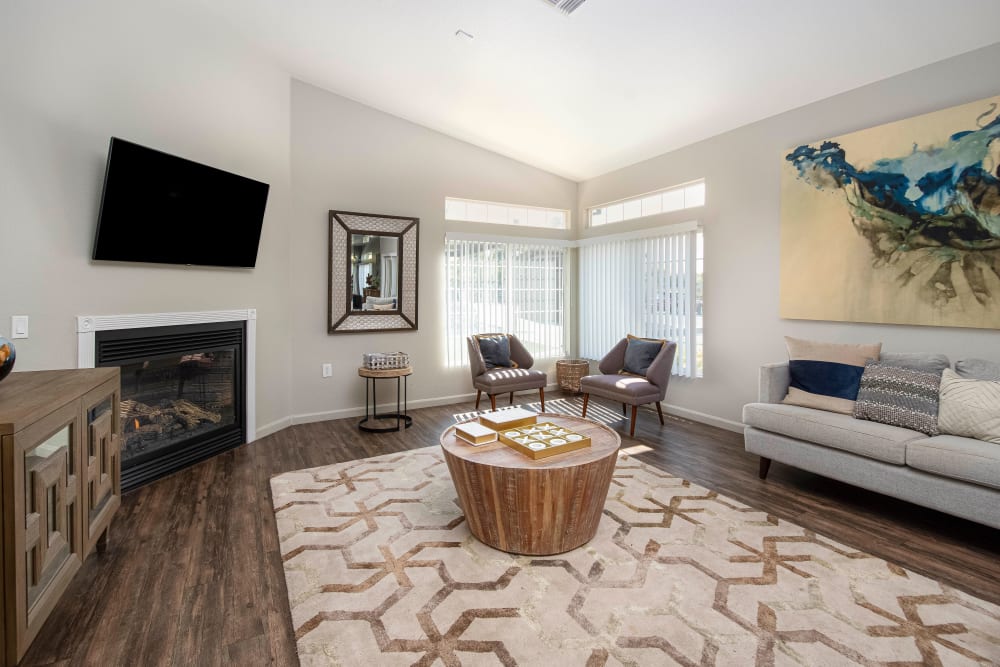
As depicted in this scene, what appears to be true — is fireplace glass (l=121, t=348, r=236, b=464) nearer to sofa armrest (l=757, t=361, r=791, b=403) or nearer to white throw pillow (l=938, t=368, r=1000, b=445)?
sofa armrest (l=757, t=361, r=791, b=403)

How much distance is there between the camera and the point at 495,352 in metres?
5.19

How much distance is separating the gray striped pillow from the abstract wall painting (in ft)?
1.79

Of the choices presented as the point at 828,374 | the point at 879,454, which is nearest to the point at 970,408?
the point at 879,454

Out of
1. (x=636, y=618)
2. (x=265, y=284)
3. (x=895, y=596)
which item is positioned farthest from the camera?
(x=265, y=284)

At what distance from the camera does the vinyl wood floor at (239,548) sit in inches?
67.4

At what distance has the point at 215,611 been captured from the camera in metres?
1.88

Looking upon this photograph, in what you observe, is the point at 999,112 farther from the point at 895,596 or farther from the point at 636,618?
the point at 636,618

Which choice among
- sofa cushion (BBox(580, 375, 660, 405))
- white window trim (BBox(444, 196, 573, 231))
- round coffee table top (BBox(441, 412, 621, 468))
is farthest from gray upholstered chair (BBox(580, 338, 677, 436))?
white window trim (BBox(444, 196, 573, 231))

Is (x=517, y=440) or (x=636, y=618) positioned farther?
(x=517, y=440)

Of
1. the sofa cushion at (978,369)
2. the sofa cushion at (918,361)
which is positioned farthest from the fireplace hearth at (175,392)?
the sofa cushion at (978,369)

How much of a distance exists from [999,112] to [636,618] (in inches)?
138

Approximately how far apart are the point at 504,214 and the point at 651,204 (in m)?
1.70

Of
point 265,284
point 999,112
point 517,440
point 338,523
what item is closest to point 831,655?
point 517,440

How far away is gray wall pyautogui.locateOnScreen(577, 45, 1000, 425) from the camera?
118 inches
